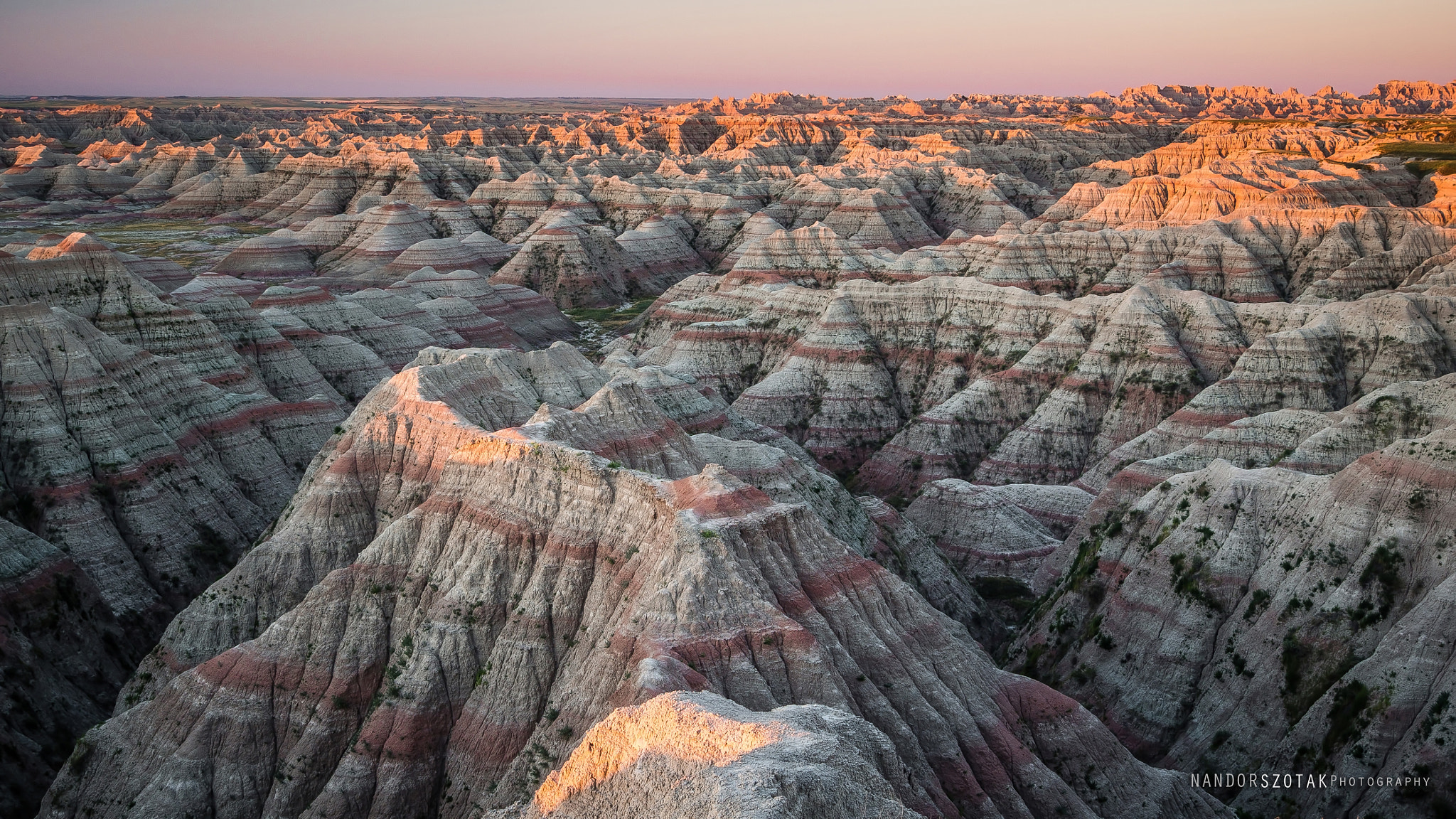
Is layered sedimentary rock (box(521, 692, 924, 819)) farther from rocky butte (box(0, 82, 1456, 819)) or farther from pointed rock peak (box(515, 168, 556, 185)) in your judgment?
pointed rock peak (box(515, 168, 556, 185))

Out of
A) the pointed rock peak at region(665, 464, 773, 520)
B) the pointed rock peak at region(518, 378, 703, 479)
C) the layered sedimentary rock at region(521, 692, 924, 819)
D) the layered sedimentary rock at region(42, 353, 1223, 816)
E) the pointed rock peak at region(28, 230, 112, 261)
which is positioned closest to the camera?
the layered sedimentary rock at region(521, 692, 924, 819)

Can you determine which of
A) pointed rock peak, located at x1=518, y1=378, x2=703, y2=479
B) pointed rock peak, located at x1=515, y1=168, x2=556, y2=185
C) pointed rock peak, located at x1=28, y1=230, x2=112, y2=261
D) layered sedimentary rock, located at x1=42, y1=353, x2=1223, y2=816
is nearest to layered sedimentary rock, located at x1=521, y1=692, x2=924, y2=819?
layered sedimentary rock, located at x1=42, y1=353, x2=1223, y2=816

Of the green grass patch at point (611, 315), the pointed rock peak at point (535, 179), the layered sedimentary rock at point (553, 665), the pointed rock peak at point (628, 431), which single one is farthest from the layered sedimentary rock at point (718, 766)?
the pointed rock peak at point (535, 179)

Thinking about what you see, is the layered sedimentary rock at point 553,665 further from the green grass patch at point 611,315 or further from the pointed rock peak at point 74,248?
the green grass patch at point 611,315

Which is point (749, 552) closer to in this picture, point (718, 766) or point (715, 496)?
point (715, 496)

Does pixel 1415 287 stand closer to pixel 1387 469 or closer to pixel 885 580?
pixel 1387 469

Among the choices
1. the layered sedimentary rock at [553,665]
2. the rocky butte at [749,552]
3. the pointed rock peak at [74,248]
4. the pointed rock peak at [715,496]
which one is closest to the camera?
the layered sedimentary rock at [553,665]

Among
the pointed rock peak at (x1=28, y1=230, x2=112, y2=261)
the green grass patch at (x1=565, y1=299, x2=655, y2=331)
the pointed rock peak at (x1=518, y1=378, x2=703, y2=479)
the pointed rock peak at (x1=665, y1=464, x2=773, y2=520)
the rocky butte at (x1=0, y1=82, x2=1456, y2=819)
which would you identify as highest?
the pointed rock peak at (x1=28, y1=230, x2=112, y2=261)

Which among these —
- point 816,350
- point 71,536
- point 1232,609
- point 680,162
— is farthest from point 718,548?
point 680,162

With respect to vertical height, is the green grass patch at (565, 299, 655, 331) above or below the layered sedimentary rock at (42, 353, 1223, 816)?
below
